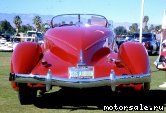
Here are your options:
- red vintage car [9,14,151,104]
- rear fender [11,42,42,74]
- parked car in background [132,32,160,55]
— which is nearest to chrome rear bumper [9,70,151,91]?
red vintage car [9,14,151,104]

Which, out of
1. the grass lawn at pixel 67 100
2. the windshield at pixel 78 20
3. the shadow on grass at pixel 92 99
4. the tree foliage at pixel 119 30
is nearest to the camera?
the grass lawn at pixel 67 100

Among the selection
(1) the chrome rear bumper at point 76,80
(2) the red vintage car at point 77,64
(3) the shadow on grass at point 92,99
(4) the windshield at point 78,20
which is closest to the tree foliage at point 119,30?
(4) the windshield at point 78,20

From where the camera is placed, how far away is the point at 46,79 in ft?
19.7

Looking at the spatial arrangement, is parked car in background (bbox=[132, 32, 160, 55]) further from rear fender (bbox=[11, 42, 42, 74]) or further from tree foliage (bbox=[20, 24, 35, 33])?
tree foliage (bbox=[20, 24, 35, 33])

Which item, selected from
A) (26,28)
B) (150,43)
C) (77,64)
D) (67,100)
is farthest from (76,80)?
(26,28)

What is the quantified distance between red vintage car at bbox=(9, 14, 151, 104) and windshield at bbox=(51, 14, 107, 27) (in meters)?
1.21

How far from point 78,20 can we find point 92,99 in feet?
6.24

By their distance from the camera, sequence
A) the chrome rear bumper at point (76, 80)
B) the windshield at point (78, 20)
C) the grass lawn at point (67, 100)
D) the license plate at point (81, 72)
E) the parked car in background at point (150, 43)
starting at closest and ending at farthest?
the chrome rear bumper at point (76, 80) → the license plate at point (81, 72) → the grass lawn at point (67, 100) → the windshield at point (78, 20) → the parked car in background at point (150, 43)

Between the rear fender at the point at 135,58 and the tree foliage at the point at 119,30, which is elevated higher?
the rear fender at the point at 135,58

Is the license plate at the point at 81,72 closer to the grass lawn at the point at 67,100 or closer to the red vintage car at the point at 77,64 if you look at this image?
the red vintage car at the point at 77,64

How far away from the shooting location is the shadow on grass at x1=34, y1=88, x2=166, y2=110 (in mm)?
7133

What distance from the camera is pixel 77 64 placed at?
639 centimetres

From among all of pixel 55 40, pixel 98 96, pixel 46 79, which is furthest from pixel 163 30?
pixel 46 79

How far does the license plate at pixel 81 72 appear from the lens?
620 centimetres
